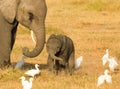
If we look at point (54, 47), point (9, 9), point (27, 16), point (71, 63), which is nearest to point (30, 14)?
point (27, 16)

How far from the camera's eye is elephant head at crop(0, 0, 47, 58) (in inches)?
420

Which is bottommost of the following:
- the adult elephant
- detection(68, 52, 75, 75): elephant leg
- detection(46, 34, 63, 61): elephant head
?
detection(68, 52, 75, 75): elephant leg

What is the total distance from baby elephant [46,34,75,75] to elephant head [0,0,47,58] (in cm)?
134

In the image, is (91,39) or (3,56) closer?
→ (3,56)

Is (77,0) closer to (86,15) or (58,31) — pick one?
(86,15)

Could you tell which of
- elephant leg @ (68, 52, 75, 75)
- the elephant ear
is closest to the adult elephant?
the elephant ear

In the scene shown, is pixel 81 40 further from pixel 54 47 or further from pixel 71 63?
pixel 54 47

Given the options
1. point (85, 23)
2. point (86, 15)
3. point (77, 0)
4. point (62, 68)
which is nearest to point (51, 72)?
point (62, 68)

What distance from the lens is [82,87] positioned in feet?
32.2

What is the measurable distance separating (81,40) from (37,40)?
Result: 901 cm

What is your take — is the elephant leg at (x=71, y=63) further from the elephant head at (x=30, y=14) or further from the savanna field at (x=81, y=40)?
the elephant head at (x=30, y=14)

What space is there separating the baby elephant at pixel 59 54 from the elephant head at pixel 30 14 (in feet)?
4.40

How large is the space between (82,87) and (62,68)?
9.98ft

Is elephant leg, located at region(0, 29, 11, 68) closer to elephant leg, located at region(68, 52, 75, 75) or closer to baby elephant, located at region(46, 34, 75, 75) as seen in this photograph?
baby elephant, located at region(46, 34, 75, 75)
